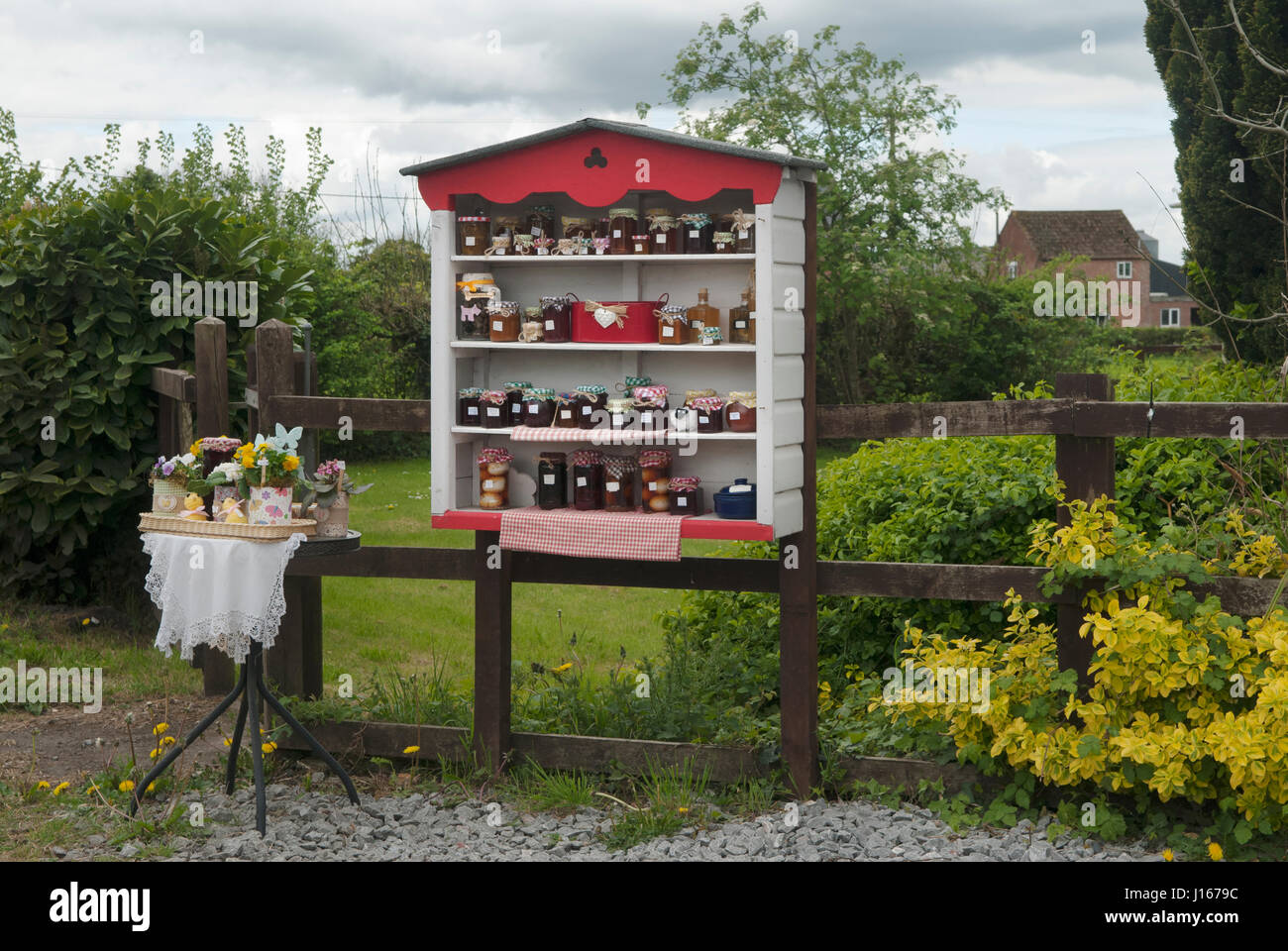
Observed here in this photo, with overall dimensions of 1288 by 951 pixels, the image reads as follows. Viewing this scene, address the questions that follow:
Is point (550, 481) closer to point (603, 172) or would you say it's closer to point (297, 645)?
point (603, 172)

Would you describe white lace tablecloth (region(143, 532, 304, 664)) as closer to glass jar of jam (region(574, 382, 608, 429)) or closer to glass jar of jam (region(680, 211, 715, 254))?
glass jar of jam (region(574, 382, 608, 429))

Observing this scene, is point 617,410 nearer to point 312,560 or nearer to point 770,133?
point 312,560

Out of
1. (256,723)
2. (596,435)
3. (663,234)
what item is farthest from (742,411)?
(256,723)

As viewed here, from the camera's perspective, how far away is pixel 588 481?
501 centimetres

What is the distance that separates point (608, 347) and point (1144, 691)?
229cm

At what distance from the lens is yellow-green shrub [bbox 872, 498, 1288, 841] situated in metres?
4.11

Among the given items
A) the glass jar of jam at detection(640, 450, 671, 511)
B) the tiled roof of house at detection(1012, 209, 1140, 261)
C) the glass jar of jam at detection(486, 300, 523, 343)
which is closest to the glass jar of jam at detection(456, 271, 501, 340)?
the glass jar of jam at detection(486, 300, 523, 343)

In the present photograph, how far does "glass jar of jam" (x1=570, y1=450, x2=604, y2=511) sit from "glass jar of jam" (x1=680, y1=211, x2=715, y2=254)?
898 mm

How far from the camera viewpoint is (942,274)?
837 inches

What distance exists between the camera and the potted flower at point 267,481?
14.9ft

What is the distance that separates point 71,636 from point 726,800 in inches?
173

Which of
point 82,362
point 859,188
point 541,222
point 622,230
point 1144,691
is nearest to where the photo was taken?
point 1144,691

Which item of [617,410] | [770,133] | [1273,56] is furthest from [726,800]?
[770,133]

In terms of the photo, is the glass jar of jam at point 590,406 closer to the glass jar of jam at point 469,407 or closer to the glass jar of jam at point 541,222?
the glass jar of jam at point 469,407
